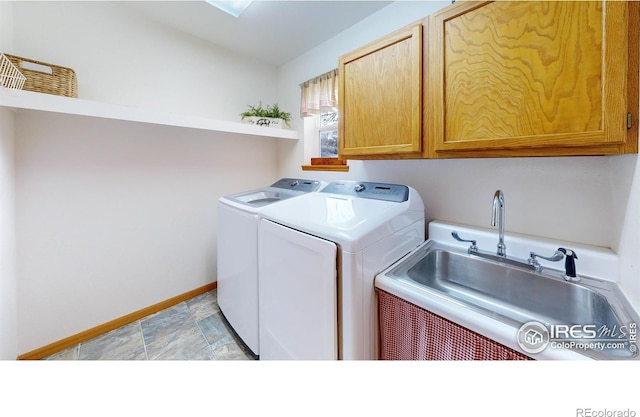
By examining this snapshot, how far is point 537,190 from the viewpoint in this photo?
3.95 ft

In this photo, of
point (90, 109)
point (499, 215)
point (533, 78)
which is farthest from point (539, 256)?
point (90, 109)

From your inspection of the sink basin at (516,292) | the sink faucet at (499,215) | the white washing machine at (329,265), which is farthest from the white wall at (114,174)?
the sink faucet at (499,215)

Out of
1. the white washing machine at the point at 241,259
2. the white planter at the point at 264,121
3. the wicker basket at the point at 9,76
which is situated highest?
the white planter at the point at 264,121

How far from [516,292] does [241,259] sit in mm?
1576

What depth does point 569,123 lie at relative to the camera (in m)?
0.83

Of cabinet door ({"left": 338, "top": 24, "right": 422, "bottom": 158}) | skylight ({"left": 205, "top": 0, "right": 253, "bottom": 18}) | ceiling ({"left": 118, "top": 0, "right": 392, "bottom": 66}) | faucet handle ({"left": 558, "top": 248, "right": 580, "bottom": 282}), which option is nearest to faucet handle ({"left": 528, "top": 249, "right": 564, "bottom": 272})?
faucet handle ({"left": 558, "top": 248, "right": 580, "bottom": 282})

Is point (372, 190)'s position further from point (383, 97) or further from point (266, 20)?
point (266, 20)

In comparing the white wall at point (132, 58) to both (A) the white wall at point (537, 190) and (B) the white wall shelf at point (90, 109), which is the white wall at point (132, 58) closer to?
(B) the white wall shelf at point (90, 109)

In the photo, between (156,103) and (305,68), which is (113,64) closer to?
(156,103)

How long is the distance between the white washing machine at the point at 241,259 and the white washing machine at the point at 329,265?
11cm

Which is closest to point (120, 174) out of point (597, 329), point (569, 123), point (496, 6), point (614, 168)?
point (496, 6)

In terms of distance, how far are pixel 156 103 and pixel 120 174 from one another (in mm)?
676

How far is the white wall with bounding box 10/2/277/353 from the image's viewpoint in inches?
60.2

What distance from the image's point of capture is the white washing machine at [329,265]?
97cm
